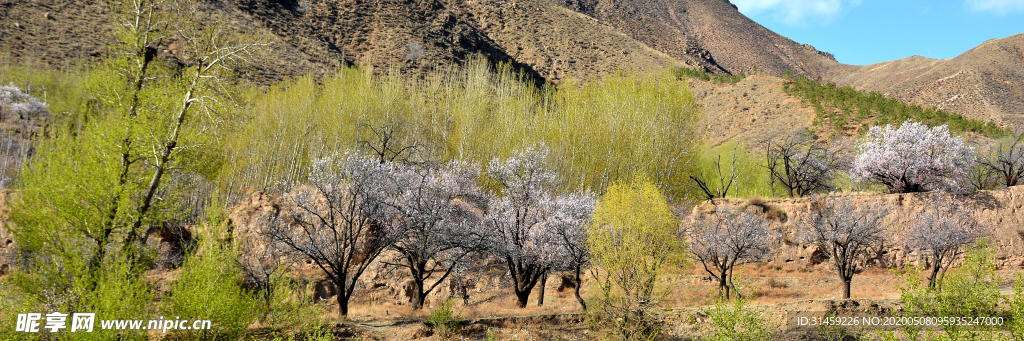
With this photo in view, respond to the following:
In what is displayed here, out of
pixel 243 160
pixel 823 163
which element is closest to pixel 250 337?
pixel 243 160

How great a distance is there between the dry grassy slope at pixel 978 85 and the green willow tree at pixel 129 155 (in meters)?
62.7

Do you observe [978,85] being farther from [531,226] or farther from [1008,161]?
[531,226]

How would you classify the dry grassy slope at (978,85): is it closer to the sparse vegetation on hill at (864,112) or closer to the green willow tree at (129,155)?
the sparse vegetation on hill at (864,112)

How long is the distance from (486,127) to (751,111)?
3282cm

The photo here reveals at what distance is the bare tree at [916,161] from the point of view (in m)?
23.2

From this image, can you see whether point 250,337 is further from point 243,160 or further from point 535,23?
point 535,23

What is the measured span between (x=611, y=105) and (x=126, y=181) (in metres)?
22.8

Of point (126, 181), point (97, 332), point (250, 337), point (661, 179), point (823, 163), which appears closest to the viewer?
point (97, 332)

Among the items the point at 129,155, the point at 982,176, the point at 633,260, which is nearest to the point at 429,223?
the point at 633,260

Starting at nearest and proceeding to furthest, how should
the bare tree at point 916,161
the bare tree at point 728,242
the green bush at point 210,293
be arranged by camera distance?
the green bush at point 210,293 < the bare tree at point 728,242 < the bare tree at point 916,161

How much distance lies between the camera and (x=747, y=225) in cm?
1938

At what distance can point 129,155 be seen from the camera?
967cm

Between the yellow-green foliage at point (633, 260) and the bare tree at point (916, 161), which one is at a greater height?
the bare tree at point (916, 161)

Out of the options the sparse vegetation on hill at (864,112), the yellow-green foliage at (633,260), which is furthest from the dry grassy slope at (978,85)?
the yellow-green foliage at (633,260)
